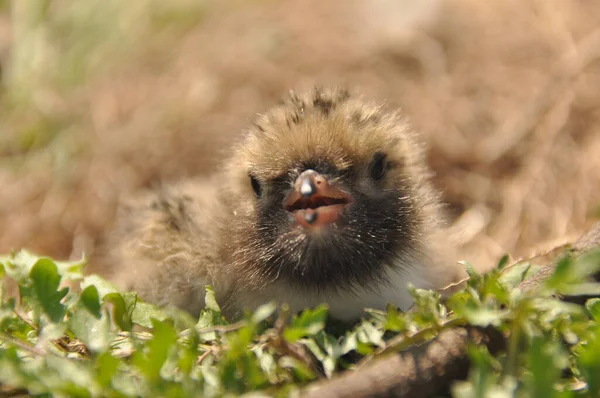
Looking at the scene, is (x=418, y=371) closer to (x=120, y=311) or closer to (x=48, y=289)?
(x=120, y=311)

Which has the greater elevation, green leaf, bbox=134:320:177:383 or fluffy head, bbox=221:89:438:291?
fluffy head, bbox=221:89:438:291

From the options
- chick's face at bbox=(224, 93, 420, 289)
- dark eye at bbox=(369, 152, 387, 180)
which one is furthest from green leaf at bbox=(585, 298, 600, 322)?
dark eye at bbox=(369, 152, 387, 180)

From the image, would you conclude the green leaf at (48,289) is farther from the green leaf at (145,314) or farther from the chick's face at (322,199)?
the chick's face at (322,199)

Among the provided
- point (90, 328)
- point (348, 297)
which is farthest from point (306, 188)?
point (90, 328)

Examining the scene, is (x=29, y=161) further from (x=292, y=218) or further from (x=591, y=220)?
(x=591, y=220)

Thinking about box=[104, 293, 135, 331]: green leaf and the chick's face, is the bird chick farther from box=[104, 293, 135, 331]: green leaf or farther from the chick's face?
box=[104, 293, 135, 331]: green leaf

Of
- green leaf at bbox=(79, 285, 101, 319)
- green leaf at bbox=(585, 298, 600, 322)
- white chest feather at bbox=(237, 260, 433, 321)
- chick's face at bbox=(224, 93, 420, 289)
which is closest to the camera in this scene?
green leaf at bbox=(585, 298, 600, 322)
